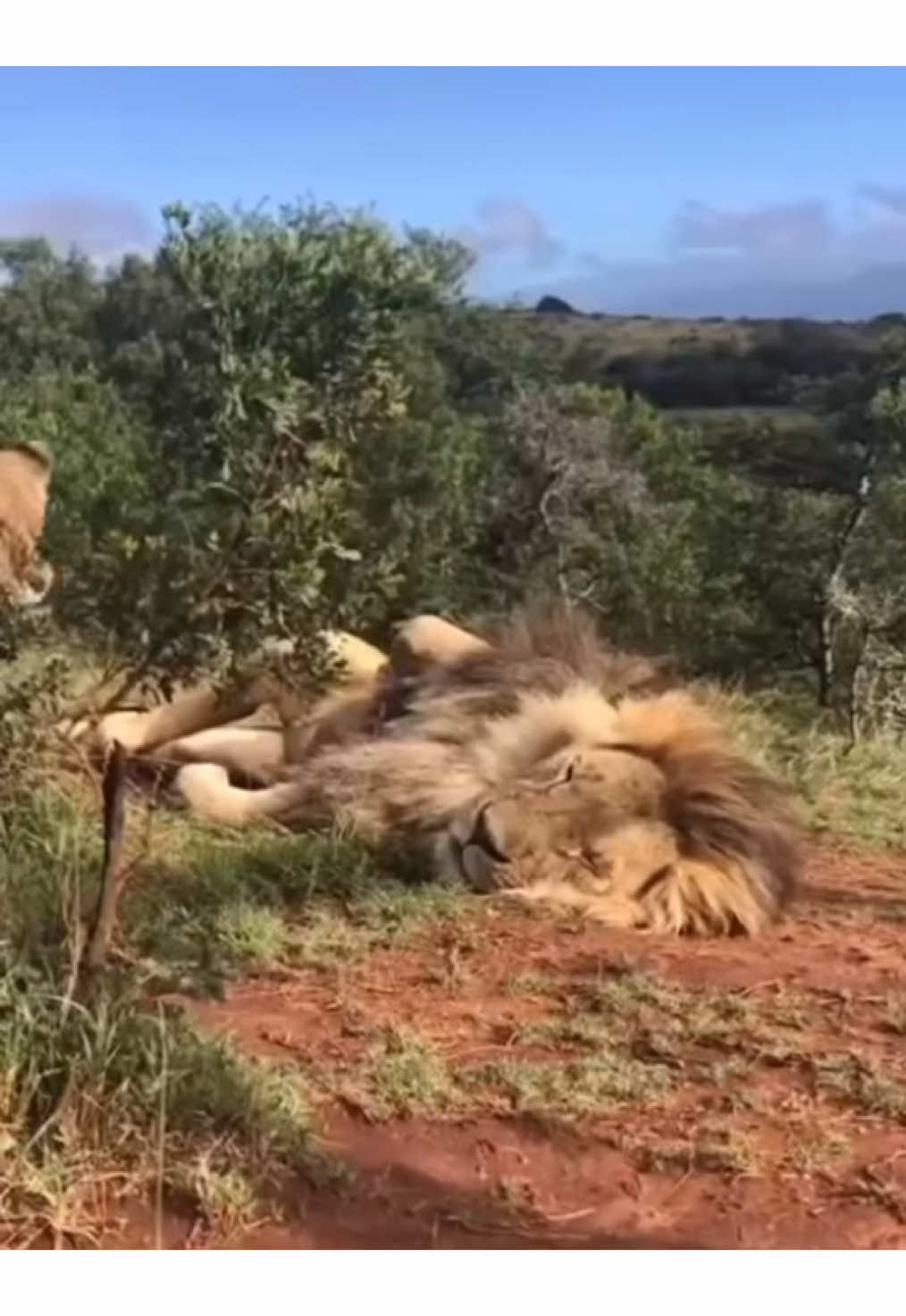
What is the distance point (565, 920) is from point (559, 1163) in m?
1.57

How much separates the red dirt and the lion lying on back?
0.60 feet

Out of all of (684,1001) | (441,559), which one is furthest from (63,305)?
(684,1001)

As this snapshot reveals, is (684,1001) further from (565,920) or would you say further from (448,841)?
(448,841)

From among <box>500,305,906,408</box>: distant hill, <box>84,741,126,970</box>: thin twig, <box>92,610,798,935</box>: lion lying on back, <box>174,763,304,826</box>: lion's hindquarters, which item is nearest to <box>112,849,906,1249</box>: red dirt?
<box>92,610,798,935</box>: lion lying on back

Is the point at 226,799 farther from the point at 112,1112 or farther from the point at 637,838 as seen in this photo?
the point at 112,1112

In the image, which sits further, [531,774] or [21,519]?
[531,774]

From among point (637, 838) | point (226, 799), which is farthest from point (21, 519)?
point (226, 799)

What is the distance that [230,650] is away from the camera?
4.16 m

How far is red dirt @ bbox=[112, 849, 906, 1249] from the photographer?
3.26m

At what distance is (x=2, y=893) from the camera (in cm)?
404

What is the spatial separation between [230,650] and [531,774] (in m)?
1.68

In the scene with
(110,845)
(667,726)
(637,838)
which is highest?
(110,845)

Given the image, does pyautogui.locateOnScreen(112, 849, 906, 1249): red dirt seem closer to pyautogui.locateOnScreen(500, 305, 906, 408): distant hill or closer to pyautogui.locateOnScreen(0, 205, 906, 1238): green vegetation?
pyautogui.locateOnScreen(0, 205, 906, 1238): green vegetation

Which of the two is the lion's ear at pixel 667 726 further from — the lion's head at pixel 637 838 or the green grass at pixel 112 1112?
the green grass at pixel 112 1112
